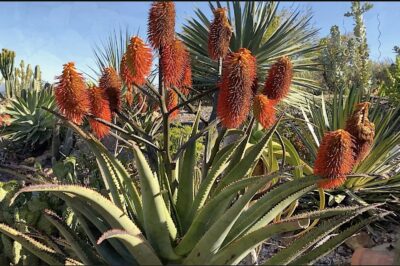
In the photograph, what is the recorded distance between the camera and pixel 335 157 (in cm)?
204

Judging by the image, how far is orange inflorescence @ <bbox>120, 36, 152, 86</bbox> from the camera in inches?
84.7

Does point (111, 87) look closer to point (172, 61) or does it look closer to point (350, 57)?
point (172, 61)

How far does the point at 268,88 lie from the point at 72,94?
100cm

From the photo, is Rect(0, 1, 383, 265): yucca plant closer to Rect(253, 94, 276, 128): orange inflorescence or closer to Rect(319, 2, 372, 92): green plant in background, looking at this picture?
Rect(253, 94, 276, 128): orange inflorescence

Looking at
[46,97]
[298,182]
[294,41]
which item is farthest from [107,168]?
[294,41]

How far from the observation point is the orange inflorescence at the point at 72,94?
2.15m

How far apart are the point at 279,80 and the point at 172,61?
0.57 m

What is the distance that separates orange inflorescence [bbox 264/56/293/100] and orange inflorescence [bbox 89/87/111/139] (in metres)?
0.84

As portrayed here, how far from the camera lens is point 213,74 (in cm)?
760

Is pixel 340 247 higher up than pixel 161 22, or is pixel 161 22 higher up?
pixel 161 22

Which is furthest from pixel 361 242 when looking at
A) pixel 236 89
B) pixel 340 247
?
pixel 236 89

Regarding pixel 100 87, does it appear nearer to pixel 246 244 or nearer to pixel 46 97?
pixel 246 244

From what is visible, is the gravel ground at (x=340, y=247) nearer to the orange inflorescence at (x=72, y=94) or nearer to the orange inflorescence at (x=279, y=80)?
the orange inflorescence at (x=279, y=80)

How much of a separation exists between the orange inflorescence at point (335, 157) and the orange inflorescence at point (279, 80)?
436 millimetres
